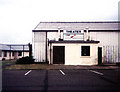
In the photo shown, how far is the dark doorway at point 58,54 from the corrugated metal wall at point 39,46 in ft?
11.7

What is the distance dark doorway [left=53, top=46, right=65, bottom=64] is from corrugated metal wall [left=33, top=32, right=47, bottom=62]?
3.56 metres

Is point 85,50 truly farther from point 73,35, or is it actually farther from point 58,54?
point 58,54

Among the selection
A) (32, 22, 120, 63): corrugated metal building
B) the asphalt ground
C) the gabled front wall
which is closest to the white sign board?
(32, 22, 120, 63): corrugated metal building

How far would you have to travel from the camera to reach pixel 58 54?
64.2 ft

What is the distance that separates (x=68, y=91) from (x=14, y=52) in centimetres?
4301

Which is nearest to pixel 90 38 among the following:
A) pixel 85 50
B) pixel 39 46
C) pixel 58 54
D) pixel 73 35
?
pixel 73 35

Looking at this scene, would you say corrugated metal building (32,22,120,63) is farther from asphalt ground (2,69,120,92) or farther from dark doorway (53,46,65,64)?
asphalt ground (2,69,120,92)

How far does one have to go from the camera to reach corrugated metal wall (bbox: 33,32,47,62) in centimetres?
2264

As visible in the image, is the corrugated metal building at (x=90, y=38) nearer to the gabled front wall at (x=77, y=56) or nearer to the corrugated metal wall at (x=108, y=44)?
the corrugated metal wall at (x=108, y=44)

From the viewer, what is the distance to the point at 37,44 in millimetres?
22938

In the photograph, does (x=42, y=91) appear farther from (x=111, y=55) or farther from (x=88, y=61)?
(x=111, y=55)

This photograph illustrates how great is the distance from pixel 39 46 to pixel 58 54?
4.59m

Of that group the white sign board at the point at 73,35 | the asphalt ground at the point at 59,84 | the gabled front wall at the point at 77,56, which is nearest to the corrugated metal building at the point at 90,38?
the white sign board at the point at 73,35

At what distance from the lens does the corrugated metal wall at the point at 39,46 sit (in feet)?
74.3
